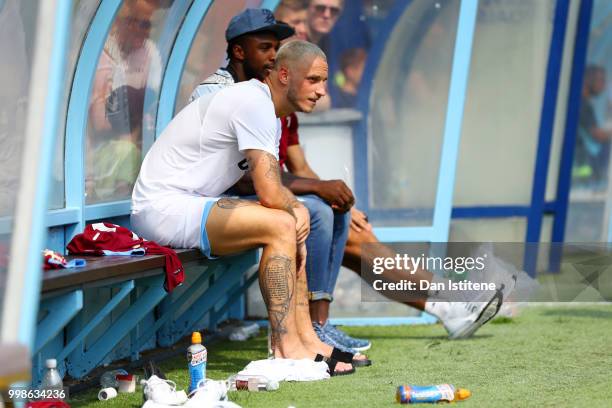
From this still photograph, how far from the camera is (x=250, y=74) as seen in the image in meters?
6.51

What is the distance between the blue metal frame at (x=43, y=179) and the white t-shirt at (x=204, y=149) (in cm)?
211

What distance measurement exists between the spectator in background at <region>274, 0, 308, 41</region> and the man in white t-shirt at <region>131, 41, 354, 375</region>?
2313 millimetres

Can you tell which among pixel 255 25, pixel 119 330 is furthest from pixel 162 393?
pixel 255 25

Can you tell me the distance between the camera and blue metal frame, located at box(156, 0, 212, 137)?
22.6 ft

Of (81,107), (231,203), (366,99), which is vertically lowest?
(231,203)

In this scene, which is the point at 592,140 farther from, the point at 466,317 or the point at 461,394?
the point at 461,394

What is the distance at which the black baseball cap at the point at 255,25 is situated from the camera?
640cm

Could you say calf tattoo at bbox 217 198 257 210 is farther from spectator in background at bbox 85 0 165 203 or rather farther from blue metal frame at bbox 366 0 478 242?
blue metal frame at bbox 366 0 478 242

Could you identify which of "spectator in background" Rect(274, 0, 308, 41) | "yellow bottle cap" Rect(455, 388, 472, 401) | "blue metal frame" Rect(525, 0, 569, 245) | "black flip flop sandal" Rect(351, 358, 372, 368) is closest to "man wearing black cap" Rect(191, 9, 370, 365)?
"black flip flop sandal" Rect(351, 358, 372, 368)

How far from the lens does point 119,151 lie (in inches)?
248

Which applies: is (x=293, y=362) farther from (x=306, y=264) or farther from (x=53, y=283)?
(x=53, y=283)

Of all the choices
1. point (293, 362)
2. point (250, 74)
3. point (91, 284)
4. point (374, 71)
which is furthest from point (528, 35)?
point (91, 284)

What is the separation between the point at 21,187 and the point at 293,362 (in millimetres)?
2232

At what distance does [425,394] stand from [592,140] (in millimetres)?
8721
